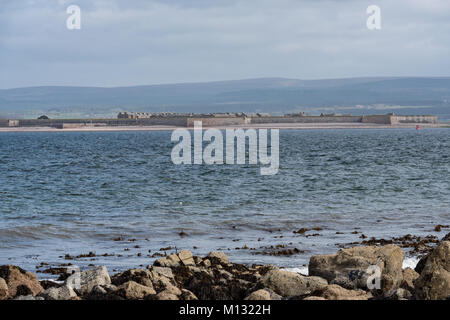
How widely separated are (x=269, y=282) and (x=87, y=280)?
3.20 metres

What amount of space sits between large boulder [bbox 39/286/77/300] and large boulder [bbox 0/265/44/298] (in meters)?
0.69

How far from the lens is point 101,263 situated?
17.8m

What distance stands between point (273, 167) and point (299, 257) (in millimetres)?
37652

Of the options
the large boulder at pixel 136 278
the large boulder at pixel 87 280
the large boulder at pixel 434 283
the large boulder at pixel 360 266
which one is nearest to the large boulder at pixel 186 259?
the large boulder at pixel 136 278

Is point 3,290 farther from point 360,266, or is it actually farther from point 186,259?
point 360,266

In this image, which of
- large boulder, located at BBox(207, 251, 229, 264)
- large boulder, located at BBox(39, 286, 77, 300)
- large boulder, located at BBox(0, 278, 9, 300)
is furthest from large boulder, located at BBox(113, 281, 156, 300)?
large boulder, located at BBox(207, 251, 229, 264)

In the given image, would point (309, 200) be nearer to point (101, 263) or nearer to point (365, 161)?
point (101, 263)

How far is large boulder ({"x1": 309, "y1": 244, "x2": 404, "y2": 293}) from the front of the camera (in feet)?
42.4

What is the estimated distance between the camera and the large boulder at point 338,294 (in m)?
11.6

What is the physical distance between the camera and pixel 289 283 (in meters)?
12.7

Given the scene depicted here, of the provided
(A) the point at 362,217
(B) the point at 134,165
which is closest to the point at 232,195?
(A) the point at 362,217

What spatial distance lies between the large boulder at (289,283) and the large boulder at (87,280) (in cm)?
283

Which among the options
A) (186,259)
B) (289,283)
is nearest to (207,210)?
(186,259)

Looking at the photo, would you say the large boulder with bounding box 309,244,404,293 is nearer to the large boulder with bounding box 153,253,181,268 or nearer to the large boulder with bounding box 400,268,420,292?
the large boulder with bounding box 400,268,420,292
